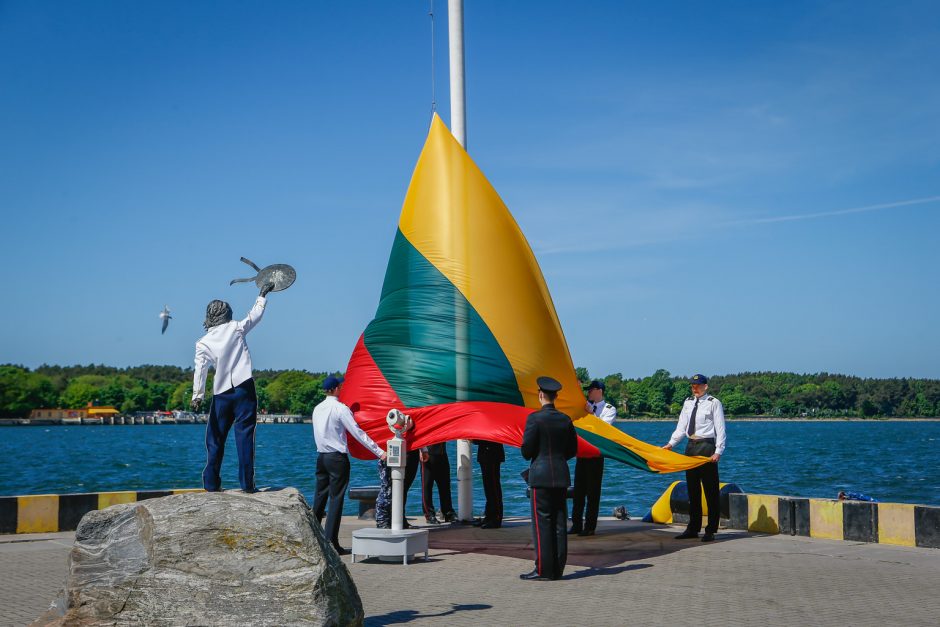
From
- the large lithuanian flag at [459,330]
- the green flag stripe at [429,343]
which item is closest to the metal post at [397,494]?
the large lithuanian flag at [459,330]

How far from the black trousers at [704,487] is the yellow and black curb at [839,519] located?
3.53ft

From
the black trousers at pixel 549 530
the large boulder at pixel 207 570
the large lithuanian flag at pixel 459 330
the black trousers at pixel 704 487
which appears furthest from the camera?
the black trousers at pixel 704 487

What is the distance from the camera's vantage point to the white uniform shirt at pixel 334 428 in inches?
445

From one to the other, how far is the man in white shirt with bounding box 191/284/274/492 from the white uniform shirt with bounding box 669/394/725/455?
20.2ft

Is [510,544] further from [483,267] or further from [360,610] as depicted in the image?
[360,610]

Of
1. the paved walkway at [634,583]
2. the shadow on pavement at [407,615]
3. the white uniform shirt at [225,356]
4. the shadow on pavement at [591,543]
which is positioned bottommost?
the shadow on pavement at [591,543]

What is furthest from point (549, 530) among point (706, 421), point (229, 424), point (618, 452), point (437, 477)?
point (437, 477)

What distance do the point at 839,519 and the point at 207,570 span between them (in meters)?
8.73

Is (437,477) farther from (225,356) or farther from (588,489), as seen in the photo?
(225,356)

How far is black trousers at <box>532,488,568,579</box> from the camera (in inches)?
389

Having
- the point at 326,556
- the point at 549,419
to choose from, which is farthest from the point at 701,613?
the point at 326,556

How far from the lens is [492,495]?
45.6 feet

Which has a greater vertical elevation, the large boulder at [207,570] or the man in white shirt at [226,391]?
the man in white shirt at [226,391]

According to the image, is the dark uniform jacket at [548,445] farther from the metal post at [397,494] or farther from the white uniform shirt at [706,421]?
the white uniform shirt at [706,421]
